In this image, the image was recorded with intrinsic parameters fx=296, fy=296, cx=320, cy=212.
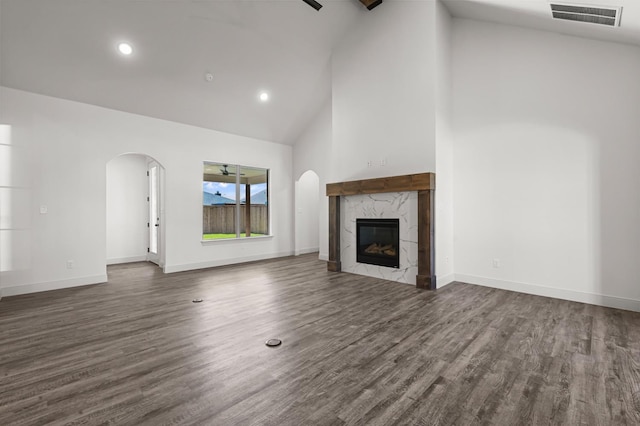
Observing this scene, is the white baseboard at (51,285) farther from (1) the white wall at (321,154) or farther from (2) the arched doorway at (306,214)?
(1) the white wall at (321,154)

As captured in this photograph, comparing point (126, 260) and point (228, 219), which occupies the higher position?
point (228, 219)

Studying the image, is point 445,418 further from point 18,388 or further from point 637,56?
point 637,56

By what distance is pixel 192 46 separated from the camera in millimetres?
4777

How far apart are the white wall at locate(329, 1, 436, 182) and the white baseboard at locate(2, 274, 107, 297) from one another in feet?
15.2

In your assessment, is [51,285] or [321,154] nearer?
[51,285]

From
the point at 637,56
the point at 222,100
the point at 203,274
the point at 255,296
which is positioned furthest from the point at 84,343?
the point at 637,56

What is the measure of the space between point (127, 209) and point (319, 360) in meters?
7.00

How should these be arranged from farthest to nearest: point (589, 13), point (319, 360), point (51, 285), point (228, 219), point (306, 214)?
1. point (306, 214)
2. point (228, 219)
3. point (51, 285)
4. point (589, 13)
5. point (319, 360)

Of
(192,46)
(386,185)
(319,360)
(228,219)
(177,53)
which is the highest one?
(192,46)

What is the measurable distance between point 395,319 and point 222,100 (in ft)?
17.0

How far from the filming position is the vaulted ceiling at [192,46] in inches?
151

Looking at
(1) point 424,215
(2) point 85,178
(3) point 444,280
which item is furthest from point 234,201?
(3) point 444,280

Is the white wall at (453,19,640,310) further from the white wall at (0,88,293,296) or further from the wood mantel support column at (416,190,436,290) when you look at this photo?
the white wall at (0,88,293,296)

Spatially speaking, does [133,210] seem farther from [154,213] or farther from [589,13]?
[589,13]
